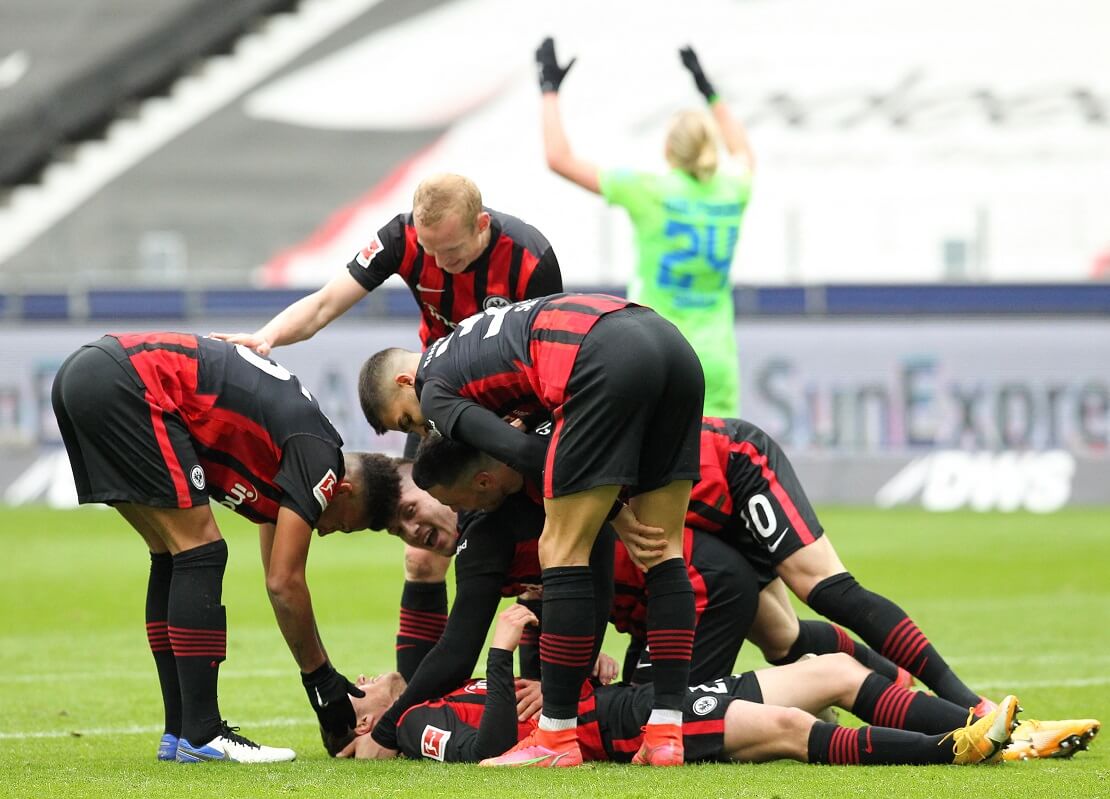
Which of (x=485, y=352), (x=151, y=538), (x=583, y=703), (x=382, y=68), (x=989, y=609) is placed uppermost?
(x=382, y=68)

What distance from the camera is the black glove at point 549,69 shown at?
23.0 feet

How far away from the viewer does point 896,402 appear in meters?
15.3

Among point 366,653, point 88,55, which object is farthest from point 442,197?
point 88,55

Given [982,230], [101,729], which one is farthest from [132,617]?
[982,230]

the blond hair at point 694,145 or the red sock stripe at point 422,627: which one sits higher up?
the blond hair at point 694,145

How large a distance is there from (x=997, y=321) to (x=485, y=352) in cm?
1155

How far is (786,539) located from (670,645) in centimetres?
70

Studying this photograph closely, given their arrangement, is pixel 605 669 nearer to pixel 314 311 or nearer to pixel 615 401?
pixel 615 401

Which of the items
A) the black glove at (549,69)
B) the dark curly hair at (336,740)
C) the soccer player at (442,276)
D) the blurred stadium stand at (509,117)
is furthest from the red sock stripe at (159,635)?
the blurred stadium stand at (509,117)

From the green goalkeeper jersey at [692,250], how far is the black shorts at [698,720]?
9.20 feet

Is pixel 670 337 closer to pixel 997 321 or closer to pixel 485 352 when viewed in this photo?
pixel 485 352

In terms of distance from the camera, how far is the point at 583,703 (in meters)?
5.09

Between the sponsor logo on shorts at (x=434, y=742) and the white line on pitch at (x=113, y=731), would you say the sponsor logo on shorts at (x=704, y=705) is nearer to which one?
the sponsor logo on shorts at (x=434, y=742)

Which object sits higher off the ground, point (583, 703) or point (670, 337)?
point (670, 337)
